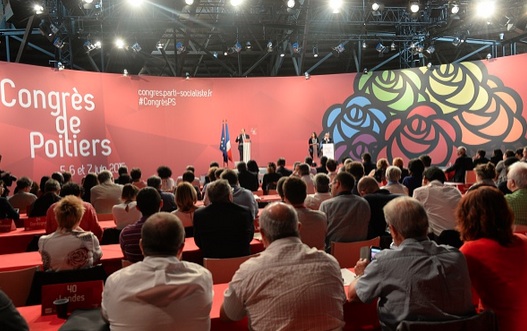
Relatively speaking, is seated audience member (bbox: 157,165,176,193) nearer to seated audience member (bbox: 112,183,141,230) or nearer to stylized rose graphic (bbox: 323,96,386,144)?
seated audience member (bbox: 112,183,141,230)

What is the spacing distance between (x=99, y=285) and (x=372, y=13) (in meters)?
14.2

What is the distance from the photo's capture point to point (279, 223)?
2.26 m

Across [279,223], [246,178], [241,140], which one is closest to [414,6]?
[241,140]

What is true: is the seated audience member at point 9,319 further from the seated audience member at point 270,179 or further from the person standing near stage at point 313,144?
the person standing near stage at point 313,144

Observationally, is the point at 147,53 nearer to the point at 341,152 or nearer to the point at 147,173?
the point at 147,173

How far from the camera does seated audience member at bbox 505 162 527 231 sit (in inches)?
162

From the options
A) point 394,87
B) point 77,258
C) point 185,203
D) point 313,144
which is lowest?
point 77,258

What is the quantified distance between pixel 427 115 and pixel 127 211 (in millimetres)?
13964

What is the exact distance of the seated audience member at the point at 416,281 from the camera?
2.08 metres

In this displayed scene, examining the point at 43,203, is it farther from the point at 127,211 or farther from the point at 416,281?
the point at 416,281

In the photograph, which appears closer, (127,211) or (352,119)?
(127,211)

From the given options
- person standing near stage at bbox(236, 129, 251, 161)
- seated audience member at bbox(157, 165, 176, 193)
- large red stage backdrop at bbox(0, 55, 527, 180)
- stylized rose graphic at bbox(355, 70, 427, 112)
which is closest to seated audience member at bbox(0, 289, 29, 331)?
seated audience member at bbox(157, 165, 176, 193)

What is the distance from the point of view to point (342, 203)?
171 inches

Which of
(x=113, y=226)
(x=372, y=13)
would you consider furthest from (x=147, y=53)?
(x=113, y=226)
